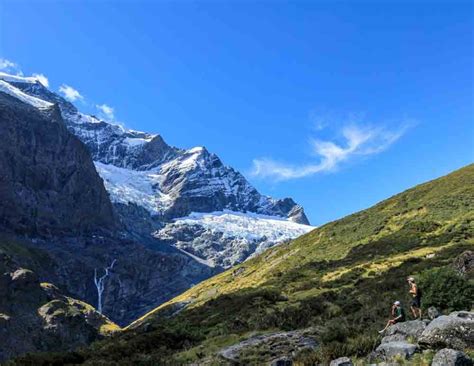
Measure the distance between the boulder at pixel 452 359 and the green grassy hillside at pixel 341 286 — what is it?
14.4ft

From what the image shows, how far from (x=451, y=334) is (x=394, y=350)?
161 centimetres

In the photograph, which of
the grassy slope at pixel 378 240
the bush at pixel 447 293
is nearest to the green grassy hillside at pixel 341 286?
the bush at pixel 447 293

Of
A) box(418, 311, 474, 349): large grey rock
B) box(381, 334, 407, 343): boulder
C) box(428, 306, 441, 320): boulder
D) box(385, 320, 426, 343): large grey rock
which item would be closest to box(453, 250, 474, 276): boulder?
box(428, 306, 441, 320): boulder

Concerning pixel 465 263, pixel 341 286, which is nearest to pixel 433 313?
pixel 465 263

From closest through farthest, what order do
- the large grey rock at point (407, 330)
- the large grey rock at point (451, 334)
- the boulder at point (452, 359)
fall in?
1. the boulder at point (452, 359)
2. the large grey rock at point (451, 334)
3. the large grey rock at point (407, 330)

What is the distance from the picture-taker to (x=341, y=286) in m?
39.2

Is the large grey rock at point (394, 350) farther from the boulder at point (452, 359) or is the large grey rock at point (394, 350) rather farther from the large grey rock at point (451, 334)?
the boulder at point (452, 359)

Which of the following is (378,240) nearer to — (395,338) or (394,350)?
(395,338)

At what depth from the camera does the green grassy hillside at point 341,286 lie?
22.1 meters

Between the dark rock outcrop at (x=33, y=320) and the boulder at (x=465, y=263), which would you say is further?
the dark rock outcrop at (x=33, y=320)

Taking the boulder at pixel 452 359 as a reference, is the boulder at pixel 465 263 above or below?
above

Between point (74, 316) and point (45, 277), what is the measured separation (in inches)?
3330

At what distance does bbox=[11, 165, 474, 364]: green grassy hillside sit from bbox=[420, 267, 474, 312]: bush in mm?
48

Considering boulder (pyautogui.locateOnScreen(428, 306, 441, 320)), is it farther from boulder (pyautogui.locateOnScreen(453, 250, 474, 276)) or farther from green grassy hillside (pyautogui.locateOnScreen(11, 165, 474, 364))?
boulder (pyautogui.locateOnScreen(453, 250, 474, 276))
